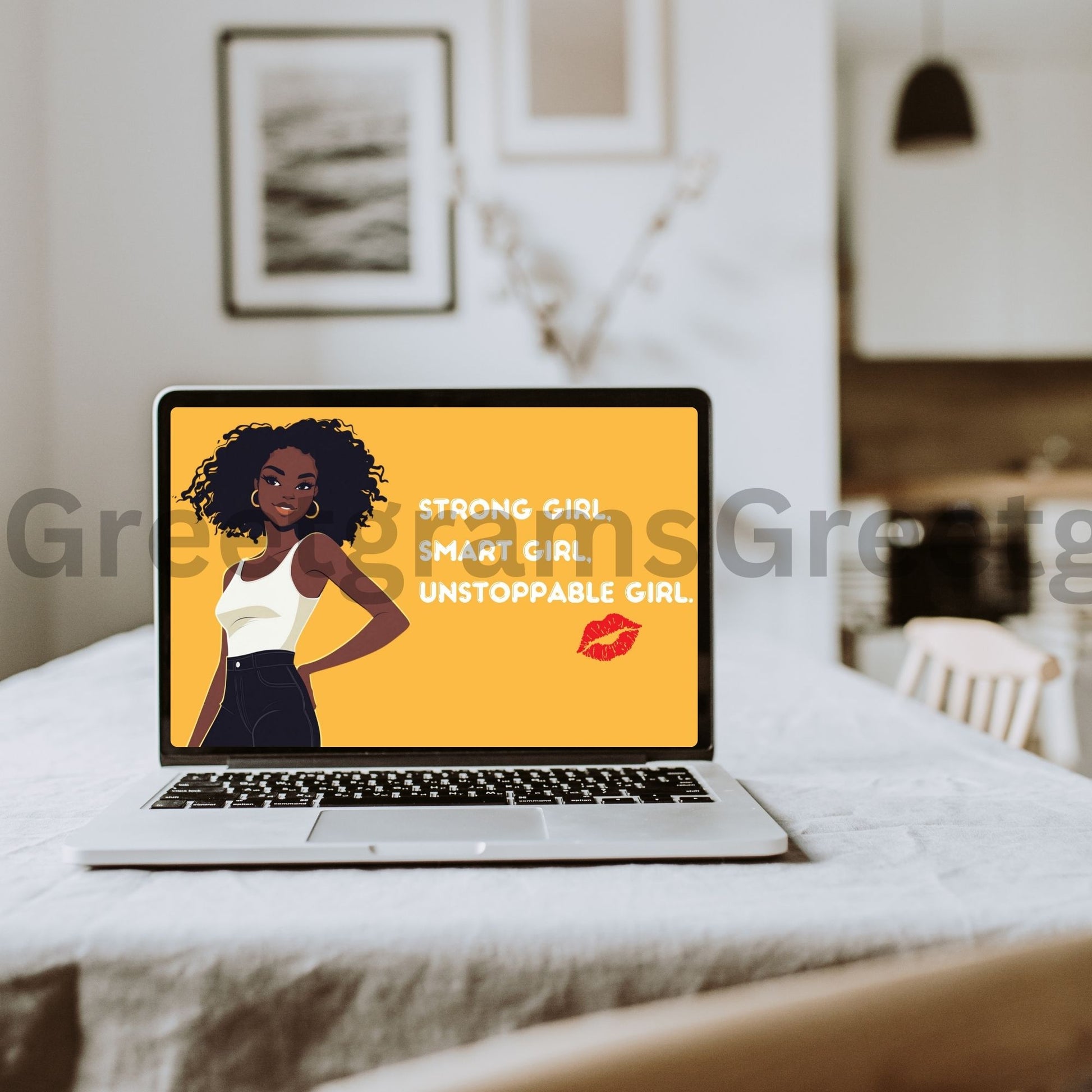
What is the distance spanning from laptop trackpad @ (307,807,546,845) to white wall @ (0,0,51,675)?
6.11 ft

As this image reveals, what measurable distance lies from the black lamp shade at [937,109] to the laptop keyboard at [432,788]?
222 cm

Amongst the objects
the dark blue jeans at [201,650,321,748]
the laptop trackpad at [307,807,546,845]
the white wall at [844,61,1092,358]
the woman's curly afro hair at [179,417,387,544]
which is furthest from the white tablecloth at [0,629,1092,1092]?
the white wall at [844,61,1092,358]

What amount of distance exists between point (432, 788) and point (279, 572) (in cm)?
21

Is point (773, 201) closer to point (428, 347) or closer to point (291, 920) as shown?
point (428, 347)

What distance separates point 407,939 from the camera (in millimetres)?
439

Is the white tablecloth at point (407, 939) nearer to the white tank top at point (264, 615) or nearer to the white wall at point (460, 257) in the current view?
the white tank top at point (264, 615)

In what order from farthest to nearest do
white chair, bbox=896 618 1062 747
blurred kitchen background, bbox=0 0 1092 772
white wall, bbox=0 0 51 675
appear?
blurred kitchen background, bbox=0 0 1092 772, white wall, bbox=0 0 51 675, white chair, bbox=896 618 1062 747

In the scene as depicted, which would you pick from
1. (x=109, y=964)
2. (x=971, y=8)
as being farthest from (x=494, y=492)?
(x=971, y=8)

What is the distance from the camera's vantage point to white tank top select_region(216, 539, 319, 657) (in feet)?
2.26

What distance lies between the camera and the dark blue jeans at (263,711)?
0.68 meters

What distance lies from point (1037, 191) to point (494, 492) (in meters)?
3.01

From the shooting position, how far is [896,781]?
2.29 feet

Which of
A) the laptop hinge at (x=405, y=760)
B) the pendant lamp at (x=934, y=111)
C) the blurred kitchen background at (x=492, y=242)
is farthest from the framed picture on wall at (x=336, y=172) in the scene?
the laptop hinge at (x=405, y=760)

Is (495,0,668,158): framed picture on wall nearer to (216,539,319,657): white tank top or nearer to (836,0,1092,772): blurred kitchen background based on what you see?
(836,0,1092,772): blurred kitchen background
